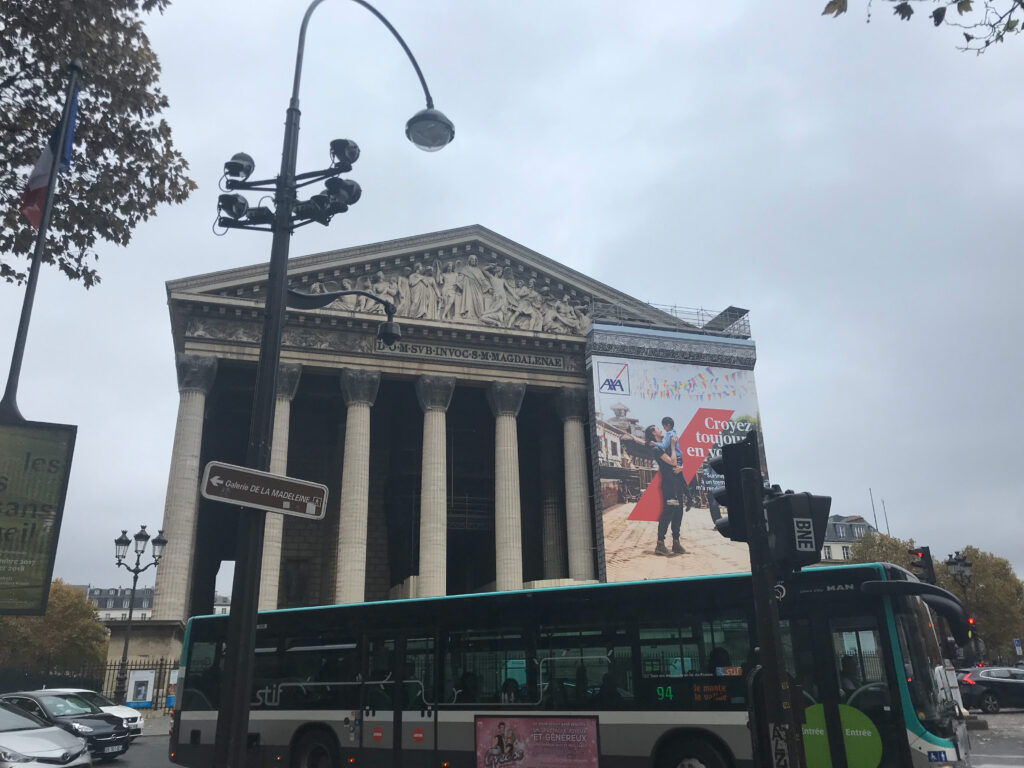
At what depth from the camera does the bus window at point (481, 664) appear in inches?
455

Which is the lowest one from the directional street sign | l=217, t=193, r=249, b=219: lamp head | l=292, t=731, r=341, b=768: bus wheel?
l=292, t=731, r=341, b=768: bus wheel

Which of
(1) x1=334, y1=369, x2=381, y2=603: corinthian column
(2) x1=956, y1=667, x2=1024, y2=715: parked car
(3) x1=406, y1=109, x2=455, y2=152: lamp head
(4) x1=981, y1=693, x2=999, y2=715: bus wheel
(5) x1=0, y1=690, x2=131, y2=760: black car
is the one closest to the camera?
(3) x1=406, y1=109, x2=455, y2=152: lamp head

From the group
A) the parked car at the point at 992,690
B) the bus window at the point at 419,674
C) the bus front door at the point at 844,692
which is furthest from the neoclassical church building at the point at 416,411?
the bus front door at the point at 844,692

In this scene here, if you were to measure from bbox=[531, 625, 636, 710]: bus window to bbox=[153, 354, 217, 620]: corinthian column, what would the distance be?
20.2 m

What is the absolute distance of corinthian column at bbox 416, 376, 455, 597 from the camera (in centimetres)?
3058

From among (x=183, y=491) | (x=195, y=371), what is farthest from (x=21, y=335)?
(x=195, y=371)

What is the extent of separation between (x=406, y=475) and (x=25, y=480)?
104 feet

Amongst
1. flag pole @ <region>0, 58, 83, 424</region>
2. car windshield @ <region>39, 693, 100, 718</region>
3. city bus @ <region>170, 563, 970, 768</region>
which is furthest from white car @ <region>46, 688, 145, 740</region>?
flag pole @ <region>0, 58, 83, 424</region>

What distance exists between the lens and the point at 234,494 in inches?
233

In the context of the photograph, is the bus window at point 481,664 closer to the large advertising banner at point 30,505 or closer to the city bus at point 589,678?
the city bus at point 589,678

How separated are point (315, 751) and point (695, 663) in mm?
6368

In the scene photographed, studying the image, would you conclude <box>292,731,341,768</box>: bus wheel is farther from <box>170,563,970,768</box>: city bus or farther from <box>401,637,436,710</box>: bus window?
<box>401,637,436,710</box>: bus window

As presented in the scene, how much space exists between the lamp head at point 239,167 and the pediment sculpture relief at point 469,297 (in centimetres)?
2483

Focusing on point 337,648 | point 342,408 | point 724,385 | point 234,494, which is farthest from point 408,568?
point 234,494
